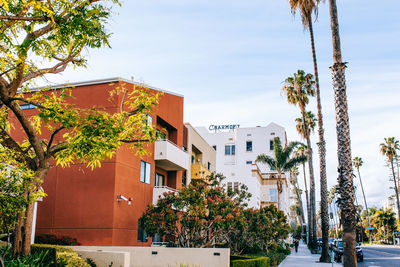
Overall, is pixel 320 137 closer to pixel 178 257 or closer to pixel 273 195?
pixel 178 257

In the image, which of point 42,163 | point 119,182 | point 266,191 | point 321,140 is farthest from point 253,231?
point 266,191

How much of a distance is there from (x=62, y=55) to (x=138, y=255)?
33.7ft

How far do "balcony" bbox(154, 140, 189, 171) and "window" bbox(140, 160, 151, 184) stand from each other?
0.96 meters

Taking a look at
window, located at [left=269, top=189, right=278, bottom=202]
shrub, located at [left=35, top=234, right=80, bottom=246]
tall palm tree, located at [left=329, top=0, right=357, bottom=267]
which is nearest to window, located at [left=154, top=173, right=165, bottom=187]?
shrub, located at [left=35, top=234, right=80, bottom=246]

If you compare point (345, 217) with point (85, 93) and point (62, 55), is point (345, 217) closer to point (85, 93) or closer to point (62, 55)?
point (62, 55)

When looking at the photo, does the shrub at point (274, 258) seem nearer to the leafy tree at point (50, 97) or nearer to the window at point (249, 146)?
the leafy tree at point (50, 97)

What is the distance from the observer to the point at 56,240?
20.7m

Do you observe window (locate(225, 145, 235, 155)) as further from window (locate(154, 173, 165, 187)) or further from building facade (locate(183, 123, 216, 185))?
window (locate(154, 173, 165, 187))

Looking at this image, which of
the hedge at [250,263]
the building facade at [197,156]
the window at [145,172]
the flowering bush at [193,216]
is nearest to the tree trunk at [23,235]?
the hedge at [250,263]

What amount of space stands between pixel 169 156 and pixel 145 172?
2.08 metres

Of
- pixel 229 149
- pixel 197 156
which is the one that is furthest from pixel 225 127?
pixel 197 156

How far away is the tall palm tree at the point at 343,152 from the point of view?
13594mm

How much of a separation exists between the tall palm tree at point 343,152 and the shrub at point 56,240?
1362 centimetres

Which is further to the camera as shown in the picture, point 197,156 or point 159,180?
point 197,156
